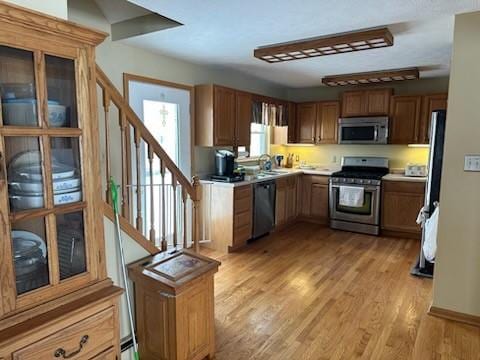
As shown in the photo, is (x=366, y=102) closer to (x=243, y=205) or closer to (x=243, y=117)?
(x=243, y=117)

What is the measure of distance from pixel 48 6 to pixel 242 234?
3.26 m

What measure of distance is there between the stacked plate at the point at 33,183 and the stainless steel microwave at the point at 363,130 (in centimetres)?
470

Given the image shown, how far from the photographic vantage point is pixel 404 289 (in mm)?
3162

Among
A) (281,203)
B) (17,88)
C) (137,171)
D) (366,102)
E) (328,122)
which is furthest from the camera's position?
(328,122)

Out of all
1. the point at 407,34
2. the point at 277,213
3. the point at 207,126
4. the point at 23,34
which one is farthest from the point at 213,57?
the point at 23,34

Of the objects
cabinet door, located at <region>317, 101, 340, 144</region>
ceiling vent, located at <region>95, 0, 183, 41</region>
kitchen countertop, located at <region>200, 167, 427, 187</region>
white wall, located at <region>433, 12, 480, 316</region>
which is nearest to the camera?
white wall, located at <region>433, 12, 480, 316</region>

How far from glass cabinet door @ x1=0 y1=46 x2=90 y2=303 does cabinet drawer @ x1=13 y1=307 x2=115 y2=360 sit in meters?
0.17

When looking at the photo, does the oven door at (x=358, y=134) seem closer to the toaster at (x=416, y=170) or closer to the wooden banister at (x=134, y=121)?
the toaster at (x=416, y=170)

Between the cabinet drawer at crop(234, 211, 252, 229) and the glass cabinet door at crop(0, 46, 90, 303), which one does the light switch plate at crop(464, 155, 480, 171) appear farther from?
the glass cabinet door at crop(0, 46, 90, 303)

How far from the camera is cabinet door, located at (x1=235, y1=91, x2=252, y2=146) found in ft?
14.7

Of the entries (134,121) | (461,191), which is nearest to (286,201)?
(461,191)

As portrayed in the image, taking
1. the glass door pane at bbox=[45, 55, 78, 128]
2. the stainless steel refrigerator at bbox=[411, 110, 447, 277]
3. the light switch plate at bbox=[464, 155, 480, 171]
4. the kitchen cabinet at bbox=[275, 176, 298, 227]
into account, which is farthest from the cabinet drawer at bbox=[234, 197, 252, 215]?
the glass door pane at bbox=[45, 55, 78, 128]

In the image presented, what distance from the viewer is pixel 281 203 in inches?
201

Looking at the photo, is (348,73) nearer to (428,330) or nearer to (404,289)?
(404,289)
